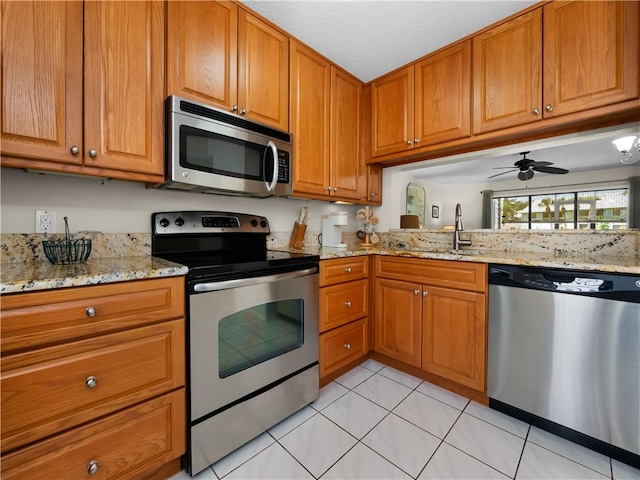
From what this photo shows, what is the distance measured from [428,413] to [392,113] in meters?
2.26

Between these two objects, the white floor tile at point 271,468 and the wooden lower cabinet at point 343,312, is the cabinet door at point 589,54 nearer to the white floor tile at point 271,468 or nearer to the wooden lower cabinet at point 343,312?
the wooden lower cabinet at point 343,312

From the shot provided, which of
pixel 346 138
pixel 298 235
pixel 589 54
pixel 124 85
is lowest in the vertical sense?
pixel 298 235

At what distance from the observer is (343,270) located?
1971 mm

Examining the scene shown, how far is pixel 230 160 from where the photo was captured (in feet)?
5.22

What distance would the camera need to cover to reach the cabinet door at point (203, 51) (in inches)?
54.9

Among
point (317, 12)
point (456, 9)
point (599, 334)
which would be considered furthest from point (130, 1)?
point (599, 334)

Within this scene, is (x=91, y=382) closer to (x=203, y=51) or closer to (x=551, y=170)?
(x=203, y=51)

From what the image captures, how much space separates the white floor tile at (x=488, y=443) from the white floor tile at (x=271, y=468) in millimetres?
796

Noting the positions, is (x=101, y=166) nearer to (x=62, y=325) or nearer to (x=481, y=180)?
(x=62, y=325)

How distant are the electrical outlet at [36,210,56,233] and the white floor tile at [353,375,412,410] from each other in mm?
1974

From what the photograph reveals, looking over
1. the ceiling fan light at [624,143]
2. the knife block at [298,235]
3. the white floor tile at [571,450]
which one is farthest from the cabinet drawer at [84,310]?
the ceiling fan light at [624,143]

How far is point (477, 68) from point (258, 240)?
1973 mm

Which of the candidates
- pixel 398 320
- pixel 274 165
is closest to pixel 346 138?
pixel 274 165

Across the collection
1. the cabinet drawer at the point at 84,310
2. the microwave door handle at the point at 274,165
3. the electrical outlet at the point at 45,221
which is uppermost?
the microwave door handle at the point at 274,165
